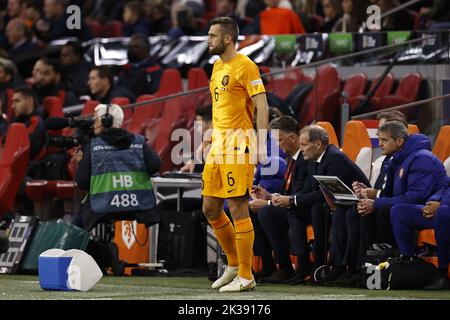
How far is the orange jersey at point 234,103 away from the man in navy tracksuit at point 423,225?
50.8 inches

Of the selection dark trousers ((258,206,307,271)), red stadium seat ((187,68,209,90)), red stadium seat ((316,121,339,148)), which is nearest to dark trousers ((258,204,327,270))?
dark trousers ((258,206,307,271))

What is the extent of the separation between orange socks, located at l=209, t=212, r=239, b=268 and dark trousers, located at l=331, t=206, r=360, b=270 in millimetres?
1049

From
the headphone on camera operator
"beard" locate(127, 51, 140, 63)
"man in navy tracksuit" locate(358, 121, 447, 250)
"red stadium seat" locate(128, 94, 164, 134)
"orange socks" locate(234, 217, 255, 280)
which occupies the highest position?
"beard" locate(127, 51, 140, 63)

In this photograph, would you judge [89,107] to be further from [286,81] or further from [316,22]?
[316,22]

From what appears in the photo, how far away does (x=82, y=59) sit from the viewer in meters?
16.8

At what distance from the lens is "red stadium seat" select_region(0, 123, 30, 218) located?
12.7 m

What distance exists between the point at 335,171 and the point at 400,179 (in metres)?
0.60

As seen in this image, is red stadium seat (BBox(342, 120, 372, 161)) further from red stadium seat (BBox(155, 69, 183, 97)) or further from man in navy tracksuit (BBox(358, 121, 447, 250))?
red stadium seat (BBox(155, 69, 183, 97))

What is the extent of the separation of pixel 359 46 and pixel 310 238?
3.83 meters

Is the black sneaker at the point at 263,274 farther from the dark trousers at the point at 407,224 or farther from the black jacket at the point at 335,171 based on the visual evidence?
the dark trousers at the point at 407,224

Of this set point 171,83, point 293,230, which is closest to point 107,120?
point 293,230

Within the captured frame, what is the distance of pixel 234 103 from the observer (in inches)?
345
